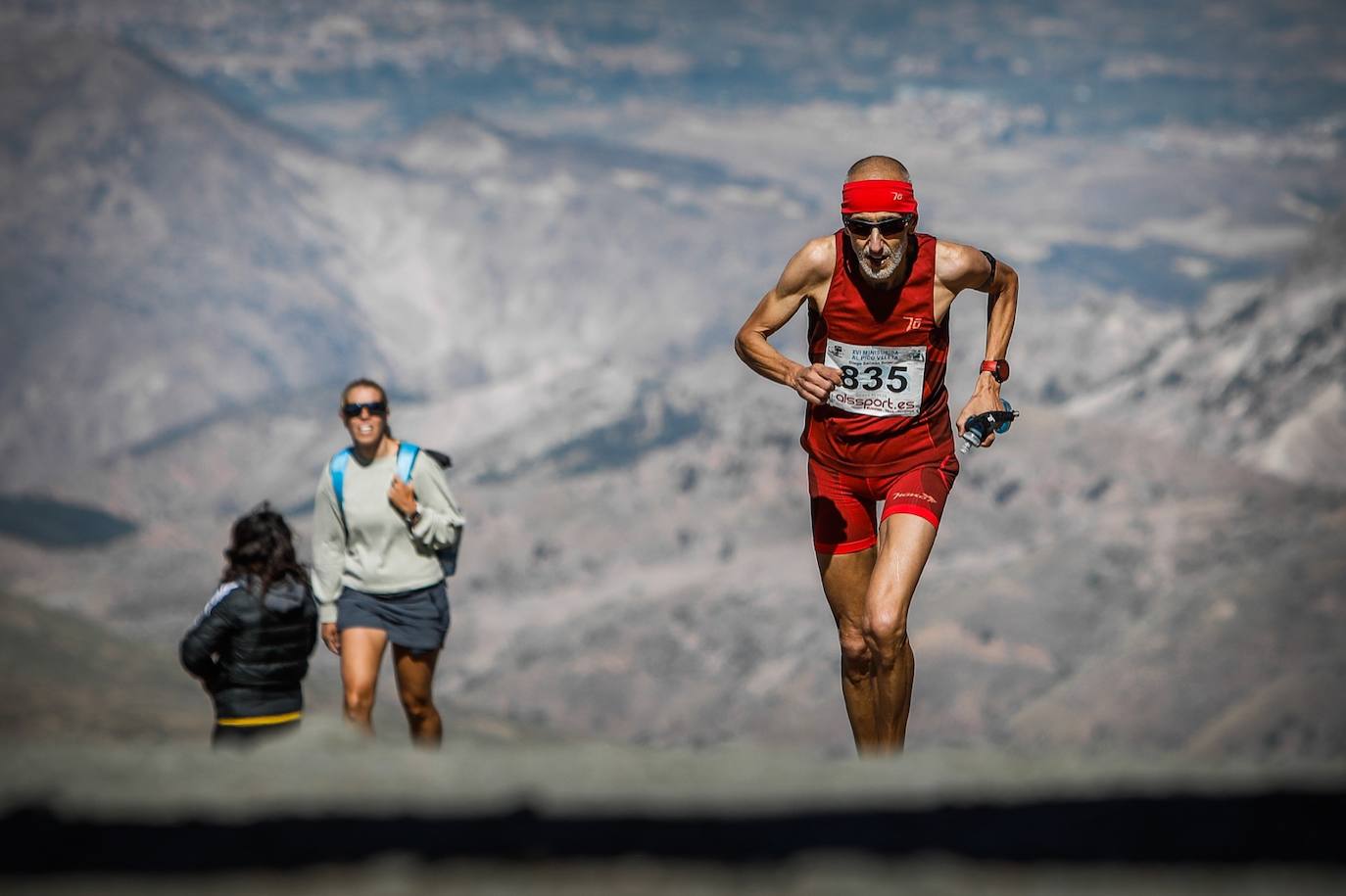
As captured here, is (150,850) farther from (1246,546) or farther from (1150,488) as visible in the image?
(1150,488)

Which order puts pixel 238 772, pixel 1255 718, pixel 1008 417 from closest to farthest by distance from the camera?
1. pixel 238 772
2. pixel 1008 417
3. pixel 1255 718

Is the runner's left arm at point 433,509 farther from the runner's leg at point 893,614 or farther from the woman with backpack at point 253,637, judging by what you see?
the runner's leg at point 893,614

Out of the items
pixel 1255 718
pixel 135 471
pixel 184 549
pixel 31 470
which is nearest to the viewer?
pixel 1255 718

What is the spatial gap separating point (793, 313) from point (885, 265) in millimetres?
411

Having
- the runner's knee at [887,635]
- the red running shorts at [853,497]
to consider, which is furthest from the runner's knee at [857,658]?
the red running shorts at [853,497]

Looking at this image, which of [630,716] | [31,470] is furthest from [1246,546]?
[31,470]

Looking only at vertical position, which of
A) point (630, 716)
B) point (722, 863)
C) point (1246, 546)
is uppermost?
point (1246, 546)

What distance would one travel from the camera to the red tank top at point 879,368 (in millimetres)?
6164

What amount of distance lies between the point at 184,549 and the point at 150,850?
83892 mm

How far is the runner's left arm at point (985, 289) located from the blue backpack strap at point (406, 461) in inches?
102

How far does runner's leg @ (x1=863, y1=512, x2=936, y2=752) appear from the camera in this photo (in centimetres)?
586

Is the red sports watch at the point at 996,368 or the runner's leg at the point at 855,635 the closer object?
the runner's leg at the point at 855,635

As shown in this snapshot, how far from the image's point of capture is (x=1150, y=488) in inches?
2881

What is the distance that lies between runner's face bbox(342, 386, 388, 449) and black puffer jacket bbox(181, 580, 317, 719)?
0.84 m
